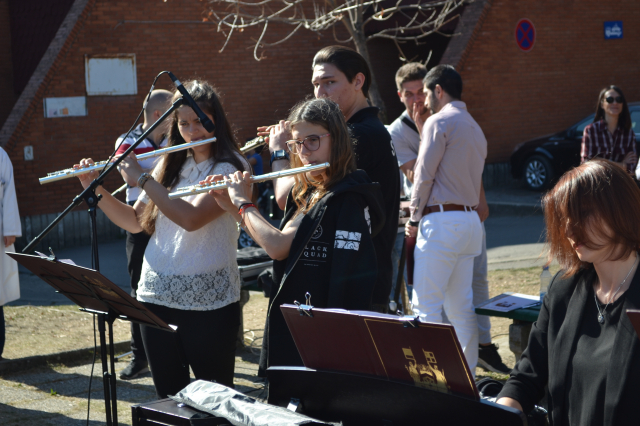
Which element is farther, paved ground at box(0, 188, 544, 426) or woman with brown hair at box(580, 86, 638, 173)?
woman with brown hair at box(580, 86, 638, 173)

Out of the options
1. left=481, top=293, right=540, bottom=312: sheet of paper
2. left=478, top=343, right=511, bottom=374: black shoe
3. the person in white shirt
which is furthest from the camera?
the person in white shirt

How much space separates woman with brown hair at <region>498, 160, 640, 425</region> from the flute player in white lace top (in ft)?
4.48

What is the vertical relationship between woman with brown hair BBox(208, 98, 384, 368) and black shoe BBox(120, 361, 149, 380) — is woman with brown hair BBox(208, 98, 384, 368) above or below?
above

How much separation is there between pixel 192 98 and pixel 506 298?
242 centimetres

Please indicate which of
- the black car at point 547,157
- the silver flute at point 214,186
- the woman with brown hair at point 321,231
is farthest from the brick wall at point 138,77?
the woman with brown hair at point 321,231

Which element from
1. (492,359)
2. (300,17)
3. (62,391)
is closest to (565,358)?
(492,359)

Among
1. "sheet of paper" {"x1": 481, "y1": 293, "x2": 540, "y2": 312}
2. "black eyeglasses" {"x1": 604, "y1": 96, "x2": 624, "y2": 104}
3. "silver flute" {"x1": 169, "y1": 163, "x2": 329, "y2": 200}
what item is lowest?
"sheet of paper" {"x1": 481, "y1": 293, "x2": 540, "y2": 312}

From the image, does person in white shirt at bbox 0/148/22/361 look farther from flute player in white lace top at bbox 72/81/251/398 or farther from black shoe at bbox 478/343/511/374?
black shoe at bbox 478/343/511/374

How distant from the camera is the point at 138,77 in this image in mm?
12281

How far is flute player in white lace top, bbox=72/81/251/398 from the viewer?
2980mm

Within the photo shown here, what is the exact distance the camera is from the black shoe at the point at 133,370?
193 inches

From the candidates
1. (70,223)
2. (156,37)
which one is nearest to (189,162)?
(70,223)

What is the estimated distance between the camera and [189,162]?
129 inches

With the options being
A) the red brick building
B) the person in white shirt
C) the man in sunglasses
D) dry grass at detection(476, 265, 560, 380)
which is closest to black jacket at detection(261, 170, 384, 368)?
the man in sunglasses
